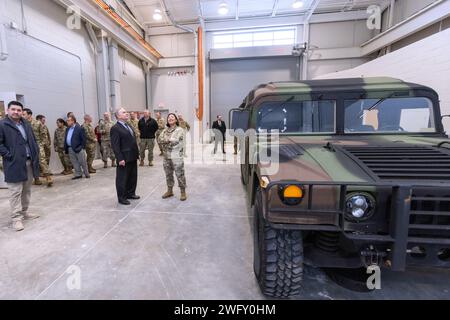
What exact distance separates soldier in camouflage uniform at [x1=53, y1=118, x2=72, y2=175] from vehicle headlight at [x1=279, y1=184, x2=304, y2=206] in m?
6.06

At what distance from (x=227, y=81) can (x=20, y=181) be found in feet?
36.1

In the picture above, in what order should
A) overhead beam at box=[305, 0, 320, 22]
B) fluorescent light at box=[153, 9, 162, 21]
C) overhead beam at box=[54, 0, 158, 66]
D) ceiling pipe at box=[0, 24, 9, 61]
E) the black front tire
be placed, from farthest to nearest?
1. fluorescent light at box=[153, 9, 162, 21]
2. overhead beam at box=[305, 0, 320, 22]
3. overhead beam at box=[54, 0, 158, 66]
4. ceiling pipe at box=[0, 24, 9, 61]
5. the black front tire

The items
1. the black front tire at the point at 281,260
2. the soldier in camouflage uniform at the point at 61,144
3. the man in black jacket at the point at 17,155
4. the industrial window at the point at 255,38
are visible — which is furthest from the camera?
the industrial window at the point at 255,38

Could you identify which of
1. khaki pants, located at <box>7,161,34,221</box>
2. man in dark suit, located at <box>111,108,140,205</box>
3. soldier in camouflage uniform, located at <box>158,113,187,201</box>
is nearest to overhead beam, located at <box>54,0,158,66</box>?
man in dark suit, located at <box>111,108,140,205</box>

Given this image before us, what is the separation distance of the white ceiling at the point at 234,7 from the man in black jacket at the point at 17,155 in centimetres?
885

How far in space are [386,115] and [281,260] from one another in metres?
1.98

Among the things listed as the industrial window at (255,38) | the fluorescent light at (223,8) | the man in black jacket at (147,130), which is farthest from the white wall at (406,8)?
the man in black jacket at (147,130)

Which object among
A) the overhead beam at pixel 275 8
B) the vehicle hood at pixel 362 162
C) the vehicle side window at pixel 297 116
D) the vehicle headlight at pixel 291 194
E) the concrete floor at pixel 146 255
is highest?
the overhead beam at pixel 275 8

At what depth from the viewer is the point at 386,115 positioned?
251 centimetres

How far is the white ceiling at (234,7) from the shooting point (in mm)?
9789

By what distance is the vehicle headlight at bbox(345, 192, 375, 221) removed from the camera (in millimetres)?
1363

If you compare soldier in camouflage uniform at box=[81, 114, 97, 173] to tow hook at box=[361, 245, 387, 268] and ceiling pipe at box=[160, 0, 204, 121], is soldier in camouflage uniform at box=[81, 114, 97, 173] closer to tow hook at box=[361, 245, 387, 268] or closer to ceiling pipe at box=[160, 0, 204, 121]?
tow hook at box=[361, 245, 387, 268]

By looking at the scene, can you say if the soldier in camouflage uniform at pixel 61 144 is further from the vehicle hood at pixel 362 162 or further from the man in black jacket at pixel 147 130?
the vehicle hood at pixel 362 162
